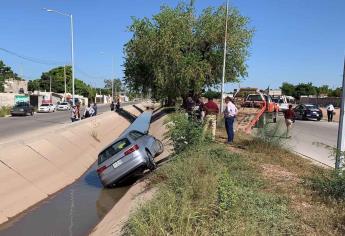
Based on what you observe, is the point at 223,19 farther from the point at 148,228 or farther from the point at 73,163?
Answer: the point at 148,228

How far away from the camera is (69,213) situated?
13180 millimetres

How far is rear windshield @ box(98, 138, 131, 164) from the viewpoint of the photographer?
51.8 ft

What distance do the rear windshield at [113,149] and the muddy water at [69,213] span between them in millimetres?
1264

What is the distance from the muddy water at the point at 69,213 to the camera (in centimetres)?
1128

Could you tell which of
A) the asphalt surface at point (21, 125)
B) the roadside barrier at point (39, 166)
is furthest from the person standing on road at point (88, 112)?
the roadside barrier at point (39, 166)

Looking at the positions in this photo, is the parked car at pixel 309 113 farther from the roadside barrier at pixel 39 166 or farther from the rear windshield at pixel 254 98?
the roadside barrier at pixel 39 166

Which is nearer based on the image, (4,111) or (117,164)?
(117,164)

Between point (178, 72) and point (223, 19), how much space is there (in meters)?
6.36

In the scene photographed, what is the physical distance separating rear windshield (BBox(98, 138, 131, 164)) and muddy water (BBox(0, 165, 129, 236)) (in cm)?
126

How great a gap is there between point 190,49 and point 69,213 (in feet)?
88.8

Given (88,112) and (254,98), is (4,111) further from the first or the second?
(254,98)

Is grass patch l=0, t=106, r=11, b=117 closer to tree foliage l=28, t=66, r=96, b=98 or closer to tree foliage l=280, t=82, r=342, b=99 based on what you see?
tree foliage l=28, t=66, r=96, b=98

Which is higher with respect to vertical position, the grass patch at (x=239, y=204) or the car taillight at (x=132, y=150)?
Answer: the grass patch at (x=239, y=204)

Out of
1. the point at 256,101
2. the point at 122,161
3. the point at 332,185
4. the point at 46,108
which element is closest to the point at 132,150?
the point at 122,161
